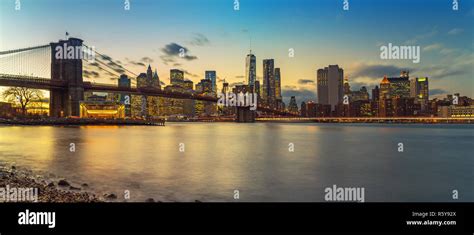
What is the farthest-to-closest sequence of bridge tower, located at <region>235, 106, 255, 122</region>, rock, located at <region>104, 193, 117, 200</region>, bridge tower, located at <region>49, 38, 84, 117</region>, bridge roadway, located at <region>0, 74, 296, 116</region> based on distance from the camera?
bridge tower, located at <region>235, 106, 255, 122</region>
bridge tower, located at <region>49, 38, 84, 117</region>
bridge roadway, located at <region>0, 74, 296, 116</region>
rock, located at <region>104, 193, 117, 200</region>

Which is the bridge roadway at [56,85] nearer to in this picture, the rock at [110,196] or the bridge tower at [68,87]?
the bridge tower at [68,87]

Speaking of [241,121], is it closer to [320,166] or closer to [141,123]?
[141,123]

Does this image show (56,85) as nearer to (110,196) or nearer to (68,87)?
(68,87)

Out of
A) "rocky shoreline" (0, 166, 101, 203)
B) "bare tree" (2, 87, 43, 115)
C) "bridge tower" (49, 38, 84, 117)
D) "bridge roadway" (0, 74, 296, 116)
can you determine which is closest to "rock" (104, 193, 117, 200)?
"rocky shoreline" (0, 166, 101, 203)

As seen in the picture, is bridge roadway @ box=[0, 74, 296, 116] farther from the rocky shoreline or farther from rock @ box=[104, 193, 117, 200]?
rock @ box=[104, 193, 117, 200]

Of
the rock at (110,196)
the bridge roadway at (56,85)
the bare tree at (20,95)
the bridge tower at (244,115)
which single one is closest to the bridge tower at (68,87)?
the bridge roadway at (56,85)

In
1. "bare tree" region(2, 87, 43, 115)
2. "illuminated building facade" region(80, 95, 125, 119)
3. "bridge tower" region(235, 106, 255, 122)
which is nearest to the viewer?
"bare tree" region(2, 87, 43, 115)

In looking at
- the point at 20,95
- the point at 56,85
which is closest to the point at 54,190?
the point at 56,85
